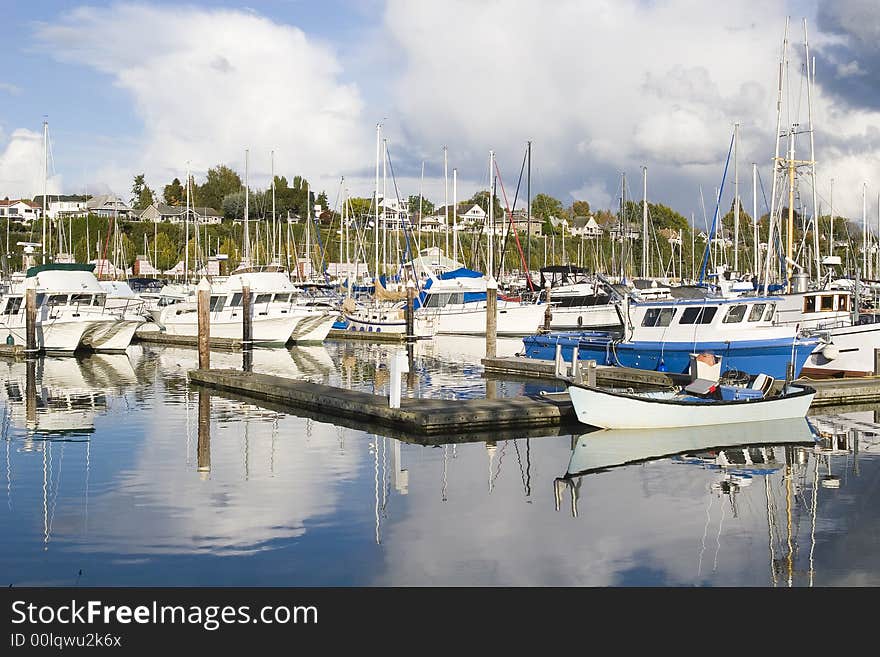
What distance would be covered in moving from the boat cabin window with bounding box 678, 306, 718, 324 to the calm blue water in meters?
6.49

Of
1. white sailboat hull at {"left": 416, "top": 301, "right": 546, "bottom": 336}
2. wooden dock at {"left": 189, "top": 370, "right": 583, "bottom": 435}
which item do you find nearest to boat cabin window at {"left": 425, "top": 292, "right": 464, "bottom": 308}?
white sailboat hull at {"left": 416, "top": 301, "right": 546, "bottom": 336}

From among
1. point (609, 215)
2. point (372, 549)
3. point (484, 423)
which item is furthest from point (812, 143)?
point (609, 215)

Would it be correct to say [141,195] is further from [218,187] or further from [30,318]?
[30,318]

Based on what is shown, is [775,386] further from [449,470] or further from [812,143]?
[812,143]

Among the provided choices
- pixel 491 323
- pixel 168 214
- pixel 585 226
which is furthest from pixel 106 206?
pixel 491 323

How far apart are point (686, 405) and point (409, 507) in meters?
8.44

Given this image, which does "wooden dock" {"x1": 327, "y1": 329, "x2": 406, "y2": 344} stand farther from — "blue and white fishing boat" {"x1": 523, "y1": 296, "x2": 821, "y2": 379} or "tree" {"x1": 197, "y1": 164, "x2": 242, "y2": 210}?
"tree" {"x1": 197, "y1": 164, "x2": 242, "y2": 210}

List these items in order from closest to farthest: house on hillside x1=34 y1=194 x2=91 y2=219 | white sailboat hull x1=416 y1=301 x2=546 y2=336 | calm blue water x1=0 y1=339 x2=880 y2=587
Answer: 1. calm blue water x1=0 y1=339 x2=880 y2=587
2. white sailboat hull x1=416 y1=301 x2=546 y2=336
3. house on hillside x1=34 y1=194 x2=91 y2=219

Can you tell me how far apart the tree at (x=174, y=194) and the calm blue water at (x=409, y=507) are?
147256 mm

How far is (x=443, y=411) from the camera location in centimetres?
2244

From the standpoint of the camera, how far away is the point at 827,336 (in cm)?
3238

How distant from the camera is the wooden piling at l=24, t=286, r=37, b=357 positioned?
42.5 metres
